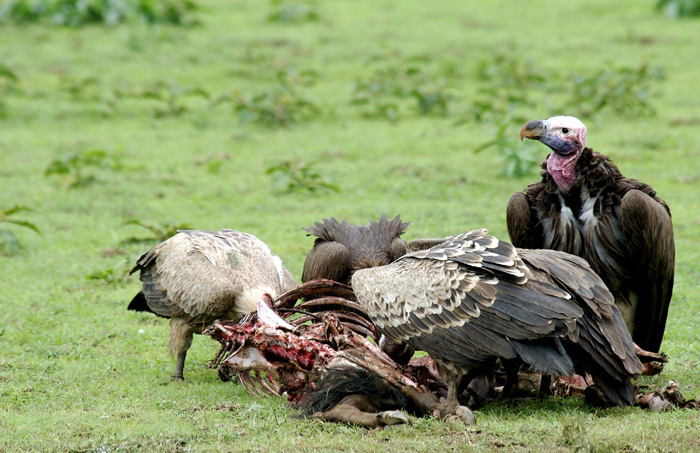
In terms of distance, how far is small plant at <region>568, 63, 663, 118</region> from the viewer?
43.3 ft

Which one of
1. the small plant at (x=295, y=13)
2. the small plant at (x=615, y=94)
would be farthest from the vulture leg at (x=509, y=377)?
the small plant at (x=295, y=13)

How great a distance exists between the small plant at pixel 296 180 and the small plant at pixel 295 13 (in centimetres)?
896

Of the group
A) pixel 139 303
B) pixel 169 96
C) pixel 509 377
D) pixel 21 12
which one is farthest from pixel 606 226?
pixel 21 12

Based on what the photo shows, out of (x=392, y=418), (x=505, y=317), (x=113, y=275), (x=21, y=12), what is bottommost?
(x=113, y=275)

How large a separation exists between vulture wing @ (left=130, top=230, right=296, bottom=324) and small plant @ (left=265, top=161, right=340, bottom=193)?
12.3ft

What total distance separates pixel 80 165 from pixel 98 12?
8276 mm

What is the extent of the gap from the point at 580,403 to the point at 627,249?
110 cm

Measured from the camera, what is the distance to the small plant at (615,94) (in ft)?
43.3

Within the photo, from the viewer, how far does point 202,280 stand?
20.5 feet

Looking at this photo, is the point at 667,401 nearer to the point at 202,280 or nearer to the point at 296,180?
the point at 202,280

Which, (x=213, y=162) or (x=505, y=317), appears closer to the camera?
(x=505, y=317)

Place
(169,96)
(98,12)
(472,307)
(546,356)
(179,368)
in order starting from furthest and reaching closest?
(98,12), (169,96), (179,368), (472,307), (546,356)

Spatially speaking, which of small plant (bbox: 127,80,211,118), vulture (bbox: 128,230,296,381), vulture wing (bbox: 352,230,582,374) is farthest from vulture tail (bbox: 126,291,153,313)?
small plant (bbox: 127,80,211,118)

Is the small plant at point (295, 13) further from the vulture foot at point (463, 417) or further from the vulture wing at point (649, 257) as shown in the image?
the vulture foot at point (463, 417)
